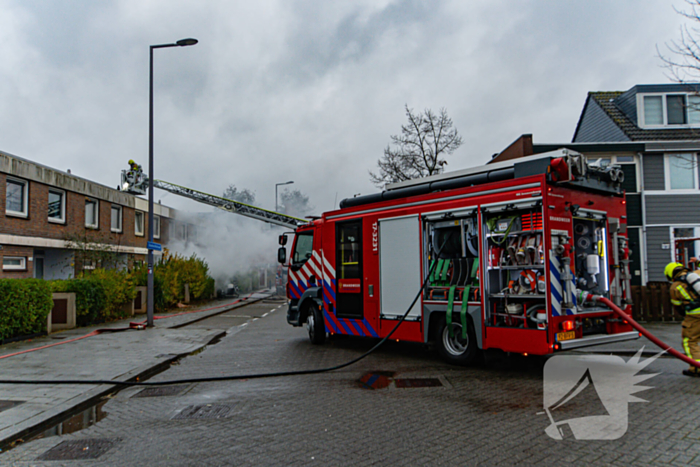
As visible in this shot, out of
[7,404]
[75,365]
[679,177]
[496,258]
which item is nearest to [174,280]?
[75,365]

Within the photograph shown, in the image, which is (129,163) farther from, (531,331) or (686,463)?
(686,463)

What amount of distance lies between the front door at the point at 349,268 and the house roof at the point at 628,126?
1354cm

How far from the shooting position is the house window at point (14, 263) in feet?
59.1

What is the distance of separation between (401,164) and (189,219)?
15.8 metres

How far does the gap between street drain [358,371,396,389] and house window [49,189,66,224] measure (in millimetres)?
18726

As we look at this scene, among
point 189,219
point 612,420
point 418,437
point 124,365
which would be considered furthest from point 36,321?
point 189,219

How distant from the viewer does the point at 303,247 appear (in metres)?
11.2

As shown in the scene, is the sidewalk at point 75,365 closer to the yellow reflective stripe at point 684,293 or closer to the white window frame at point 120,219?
the yellow reflective stripe at point 684,293

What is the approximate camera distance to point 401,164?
2758 centimetres

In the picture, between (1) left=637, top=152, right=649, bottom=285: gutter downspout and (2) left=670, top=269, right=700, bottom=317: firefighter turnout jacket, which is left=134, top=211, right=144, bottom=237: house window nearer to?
(1) left=637, top=152, right=649, bottom=285: gutter downspout

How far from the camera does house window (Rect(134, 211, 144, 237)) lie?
2916cm

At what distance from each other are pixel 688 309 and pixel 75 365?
30.9 feet

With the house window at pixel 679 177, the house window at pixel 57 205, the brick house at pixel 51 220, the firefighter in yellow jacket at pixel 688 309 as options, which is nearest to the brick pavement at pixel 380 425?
the firefighter in yellow jacket at pixel 688 309

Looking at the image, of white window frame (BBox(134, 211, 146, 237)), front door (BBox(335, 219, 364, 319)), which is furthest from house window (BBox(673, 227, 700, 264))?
white window frame (BBox(134, 211, 146, 237))
